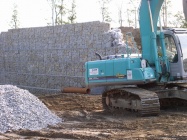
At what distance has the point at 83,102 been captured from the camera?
53.1 feet

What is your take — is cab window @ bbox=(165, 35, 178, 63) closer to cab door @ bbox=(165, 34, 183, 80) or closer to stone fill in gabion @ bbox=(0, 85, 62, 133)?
cab door @ bbox=(165, 34, 183, 80)

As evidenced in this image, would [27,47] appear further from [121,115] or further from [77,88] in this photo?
[121,115]

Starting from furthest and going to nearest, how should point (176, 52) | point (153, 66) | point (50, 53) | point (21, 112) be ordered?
point (50, 53)
point (153, 66)
point (176, 52)
point (21, 112)

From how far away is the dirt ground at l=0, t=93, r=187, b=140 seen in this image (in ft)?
27.1

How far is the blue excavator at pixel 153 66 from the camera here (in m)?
11.2

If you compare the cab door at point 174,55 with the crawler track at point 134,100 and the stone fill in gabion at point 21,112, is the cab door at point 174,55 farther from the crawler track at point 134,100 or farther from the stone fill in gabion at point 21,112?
the stone fill in gabion at point 21,112

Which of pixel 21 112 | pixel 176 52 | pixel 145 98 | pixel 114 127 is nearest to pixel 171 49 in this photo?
pixel 176 52

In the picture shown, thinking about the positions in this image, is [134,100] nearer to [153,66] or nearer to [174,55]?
[153,66]

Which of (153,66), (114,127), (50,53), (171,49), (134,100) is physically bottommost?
(114,127)

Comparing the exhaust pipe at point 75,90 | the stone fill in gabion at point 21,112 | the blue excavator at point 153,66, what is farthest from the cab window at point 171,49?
the exhaust pipe at point 75,90

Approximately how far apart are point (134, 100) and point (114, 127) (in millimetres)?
1815

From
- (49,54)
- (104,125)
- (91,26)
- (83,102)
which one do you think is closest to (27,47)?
(49,54)

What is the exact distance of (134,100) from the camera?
36.7ft

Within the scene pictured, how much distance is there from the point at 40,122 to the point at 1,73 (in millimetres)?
16652
